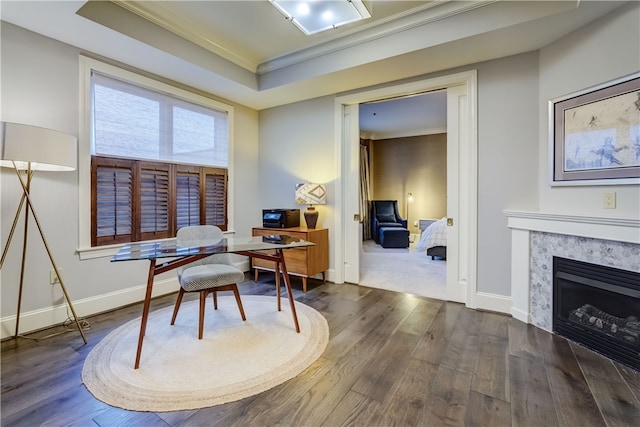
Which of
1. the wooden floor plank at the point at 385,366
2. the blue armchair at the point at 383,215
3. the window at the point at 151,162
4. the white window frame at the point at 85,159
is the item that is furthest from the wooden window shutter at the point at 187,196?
the blue armchair at the point at 383,215

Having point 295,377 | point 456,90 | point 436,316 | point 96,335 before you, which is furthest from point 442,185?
point 96,335

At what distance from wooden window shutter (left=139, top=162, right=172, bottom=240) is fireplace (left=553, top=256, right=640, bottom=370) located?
Answer: 3907mm

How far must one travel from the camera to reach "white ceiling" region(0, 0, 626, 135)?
222 centimetres

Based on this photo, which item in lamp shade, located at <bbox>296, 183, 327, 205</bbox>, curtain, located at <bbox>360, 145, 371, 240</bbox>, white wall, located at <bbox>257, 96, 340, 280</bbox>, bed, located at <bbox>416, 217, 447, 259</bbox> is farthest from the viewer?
curtain, located at <bbox>360, 145, 371, 240</bbox>

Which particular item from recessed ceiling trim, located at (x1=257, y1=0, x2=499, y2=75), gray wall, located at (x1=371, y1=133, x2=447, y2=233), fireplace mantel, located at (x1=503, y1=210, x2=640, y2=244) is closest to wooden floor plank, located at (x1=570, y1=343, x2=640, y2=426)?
fireplace mantel, located at (x1=503, y1=210, x2=640, y2=244)

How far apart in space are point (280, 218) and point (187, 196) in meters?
1.19

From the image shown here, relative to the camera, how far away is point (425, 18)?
251 cm

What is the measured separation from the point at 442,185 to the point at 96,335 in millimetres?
7148

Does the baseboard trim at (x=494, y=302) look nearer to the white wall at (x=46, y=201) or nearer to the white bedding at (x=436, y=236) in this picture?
the white bedding at (x=436, y=236)

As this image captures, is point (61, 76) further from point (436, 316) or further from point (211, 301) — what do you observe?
point (436, 316)

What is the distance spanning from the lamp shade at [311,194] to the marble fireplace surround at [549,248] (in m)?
2.09

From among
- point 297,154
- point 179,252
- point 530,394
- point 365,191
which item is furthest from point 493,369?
point 365,191

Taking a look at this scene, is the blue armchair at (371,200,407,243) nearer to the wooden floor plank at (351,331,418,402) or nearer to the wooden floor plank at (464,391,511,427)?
the wooden floor plank at (351,331,418,402)

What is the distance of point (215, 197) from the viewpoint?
Answer: 3.96 m
